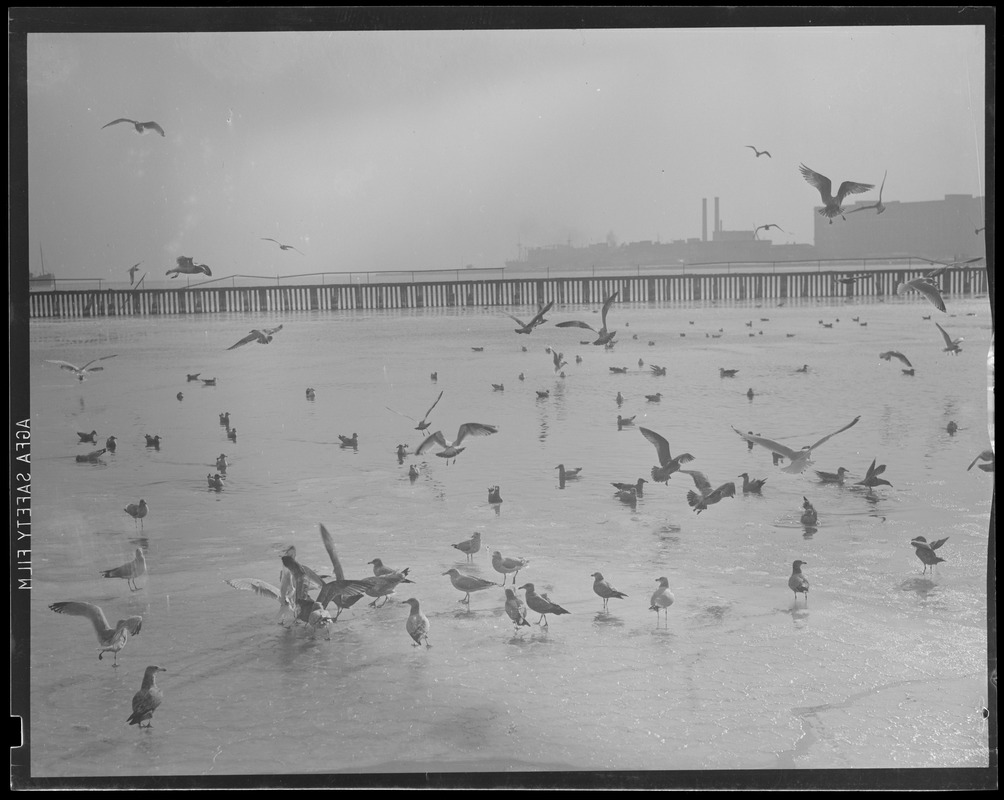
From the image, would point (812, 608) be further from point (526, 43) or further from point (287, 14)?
point (287, 14)

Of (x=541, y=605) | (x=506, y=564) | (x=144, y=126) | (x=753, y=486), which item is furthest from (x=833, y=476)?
(x=144, y=126)

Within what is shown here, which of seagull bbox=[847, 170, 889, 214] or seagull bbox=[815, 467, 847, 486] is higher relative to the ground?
seagull bbox=[847, 170, 889, 214]

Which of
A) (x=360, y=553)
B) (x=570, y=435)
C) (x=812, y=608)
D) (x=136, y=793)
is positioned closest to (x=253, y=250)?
(x=360, y=553)

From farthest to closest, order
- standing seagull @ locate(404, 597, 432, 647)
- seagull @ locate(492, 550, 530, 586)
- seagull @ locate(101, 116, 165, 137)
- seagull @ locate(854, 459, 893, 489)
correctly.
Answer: seagull @ locate(854, 459, 893, 489) → seagull @ locate(101, 116, 165, 137) → seagull @ locate(492, 550, 530, 586) → standing seagull @ locate(404, 597, 432, 647)

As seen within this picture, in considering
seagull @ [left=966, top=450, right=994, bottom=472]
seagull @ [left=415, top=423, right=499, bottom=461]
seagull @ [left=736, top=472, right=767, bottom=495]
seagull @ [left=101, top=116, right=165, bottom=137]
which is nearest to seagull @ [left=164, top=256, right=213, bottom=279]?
seagull @ [left=101, top=116, right=165, bottom=137]

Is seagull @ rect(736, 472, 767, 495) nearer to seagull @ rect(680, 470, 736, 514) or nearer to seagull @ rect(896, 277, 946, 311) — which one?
seagull @ rect(680, 470, 736, 514)
